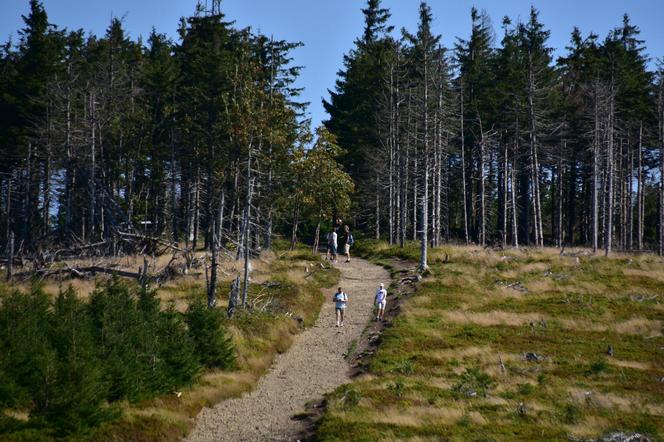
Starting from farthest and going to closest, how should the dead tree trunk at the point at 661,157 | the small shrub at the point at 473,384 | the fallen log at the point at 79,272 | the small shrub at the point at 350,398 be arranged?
the dead tree trunk at the point at 661,157
the fallen log at the point at 79,272
the small shrub at the point at 473,384
the small shrub at the point at 350,398

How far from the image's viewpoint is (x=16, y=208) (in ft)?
177

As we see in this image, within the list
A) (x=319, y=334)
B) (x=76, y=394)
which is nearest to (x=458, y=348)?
(x=319, y=334)

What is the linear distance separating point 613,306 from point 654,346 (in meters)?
6.10

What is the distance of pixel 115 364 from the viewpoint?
1673 centimetres

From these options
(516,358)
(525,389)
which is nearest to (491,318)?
(516,358)

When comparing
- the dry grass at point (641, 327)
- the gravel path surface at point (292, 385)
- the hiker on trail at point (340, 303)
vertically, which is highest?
the hiker on trail at point (340, 303)

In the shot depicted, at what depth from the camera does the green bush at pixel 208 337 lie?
21266mm

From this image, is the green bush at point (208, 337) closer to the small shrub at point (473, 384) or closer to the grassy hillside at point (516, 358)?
the grassy hillside at point (516, 358)

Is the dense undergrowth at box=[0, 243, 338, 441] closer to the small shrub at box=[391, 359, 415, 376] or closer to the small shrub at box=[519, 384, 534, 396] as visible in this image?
the small shrub at box=[391, 359, 415, 376]

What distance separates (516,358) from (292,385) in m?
8.26

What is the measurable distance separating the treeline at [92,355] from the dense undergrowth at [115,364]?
0.03 m

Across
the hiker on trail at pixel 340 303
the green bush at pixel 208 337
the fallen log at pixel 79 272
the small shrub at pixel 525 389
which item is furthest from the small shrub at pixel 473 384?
the fallen log at pixel 79 272

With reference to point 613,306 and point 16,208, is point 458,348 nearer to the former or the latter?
point 613,306

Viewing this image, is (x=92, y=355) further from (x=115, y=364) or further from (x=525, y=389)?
(x=525, y=389)
